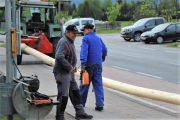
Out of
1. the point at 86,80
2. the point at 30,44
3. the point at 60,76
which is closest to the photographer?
the point at 60,76

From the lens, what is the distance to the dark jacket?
6.79m

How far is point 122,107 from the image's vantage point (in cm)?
850

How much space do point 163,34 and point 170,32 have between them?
711 mm

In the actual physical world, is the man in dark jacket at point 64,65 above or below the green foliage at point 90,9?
below

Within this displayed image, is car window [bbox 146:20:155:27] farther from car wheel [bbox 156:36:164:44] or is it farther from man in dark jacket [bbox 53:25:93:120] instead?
man in dark jacket [bbox 53:25:93:120]

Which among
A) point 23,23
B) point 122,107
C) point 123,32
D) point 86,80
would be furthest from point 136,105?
point 123,32

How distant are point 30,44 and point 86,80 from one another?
8.19 m

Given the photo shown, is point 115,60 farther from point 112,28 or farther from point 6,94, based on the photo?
point 112,28

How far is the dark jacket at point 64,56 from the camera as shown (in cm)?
679

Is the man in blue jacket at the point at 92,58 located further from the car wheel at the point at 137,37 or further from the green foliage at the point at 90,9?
the green foliage at the point at 90,9

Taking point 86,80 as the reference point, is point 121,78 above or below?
below

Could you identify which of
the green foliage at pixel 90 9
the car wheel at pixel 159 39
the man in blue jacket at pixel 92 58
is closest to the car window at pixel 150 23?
the car wheel at pixel 159 39

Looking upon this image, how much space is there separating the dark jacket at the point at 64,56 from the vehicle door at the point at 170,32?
23325mm

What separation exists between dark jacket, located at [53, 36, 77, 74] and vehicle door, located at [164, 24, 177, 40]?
918 inches
